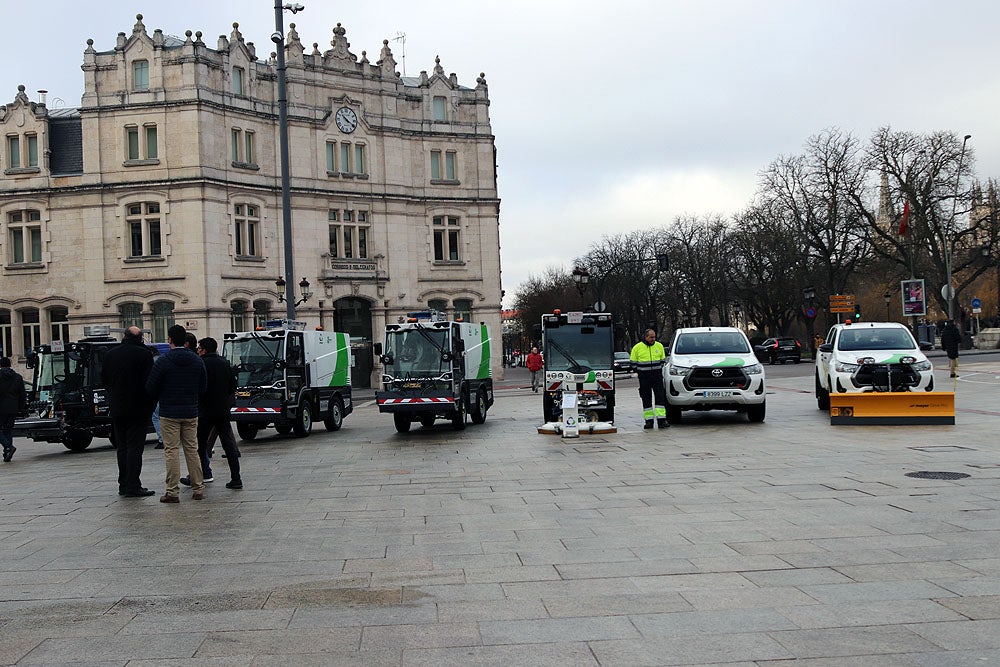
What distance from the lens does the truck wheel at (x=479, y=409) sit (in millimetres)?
23594

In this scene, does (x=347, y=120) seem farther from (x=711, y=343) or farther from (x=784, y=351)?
(x=711, y=343)

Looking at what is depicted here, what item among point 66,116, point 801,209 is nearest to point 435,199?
point 66,116

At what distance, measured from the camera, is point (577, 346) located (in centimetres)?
2036

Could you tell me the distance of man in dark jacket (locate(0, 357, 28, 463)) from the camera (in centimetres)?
1900

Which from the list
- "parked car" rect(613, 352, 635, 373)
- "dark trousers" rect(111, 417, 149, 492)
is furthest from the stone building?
"dark trousers" rect(111, 417, 149, 492)

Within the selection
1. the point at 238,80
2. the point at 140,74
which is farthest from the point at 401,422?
the point at 238,80

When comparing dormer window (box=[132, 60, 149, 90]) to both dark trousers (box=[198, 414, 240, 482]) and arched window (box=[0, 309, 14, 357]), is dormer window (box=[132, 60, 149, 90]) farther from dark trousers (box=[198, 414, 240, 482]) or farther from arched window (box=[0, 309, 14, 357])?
dark trousers (box=[198, 414, 240, 482])

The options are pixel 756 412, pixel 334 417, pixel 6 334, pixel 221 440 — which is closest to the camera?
pixel 221 440

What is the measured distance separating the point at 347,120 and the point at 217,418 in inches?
1596

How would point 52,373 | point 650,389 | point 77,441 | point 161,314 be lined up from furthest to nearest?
point 161,314 → point 52,373 → point 77,441 → point 650,389

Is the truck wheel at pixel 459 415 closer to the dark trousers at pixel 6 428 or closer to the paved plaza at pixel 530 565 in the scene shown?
the paved plaza at pixel 530 565

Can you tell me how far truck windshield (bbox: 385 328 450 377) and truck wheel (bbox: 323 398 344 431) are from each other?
8.35 feet

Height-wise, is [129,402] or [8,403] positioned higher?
[129,402]

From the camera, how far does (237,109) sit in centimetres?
4719
